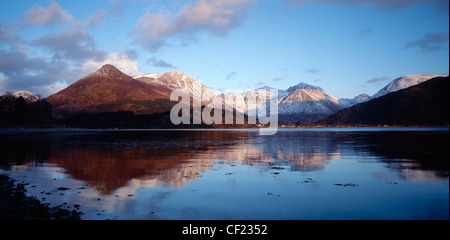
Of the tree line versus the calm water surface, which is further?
the tree line

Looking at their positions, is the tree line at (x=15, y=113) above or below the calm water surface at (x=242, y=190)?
above

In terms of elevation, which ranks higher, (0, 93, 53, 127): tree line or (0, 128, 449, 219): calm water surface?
(0, 93, 53, 127): tree line

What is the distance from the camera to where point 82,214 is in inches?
557

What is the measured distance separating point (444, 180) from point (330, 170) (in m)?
9.06

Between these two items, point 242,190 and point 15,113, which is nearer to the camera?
point 242,190

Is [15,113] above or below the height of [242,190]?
above

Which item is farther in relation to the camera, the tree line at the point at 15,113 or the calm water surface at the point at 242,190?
the tree line at the point at 15,113

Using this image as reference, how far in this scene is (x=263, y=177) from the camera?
969 inches
